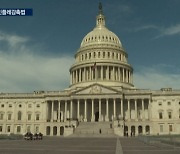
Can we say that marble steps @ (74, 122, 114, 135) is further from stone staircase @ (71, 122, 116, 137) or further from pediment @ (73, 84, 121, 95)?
pediment @ (73, 84, 121, 95)

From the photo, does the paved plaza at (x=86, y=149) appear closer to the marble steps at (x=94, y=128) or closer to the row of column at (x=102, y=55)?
the marble steps at (x=94, y=128)

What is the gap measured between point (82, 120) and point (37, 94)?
72.2 ft

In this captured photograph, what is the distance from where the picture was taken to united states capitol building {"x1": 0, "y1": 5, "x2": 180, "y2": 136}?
113 meters

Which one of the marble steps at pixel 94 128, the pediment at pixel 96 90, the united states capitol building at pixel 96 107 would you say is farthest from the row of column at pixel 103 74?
the marble steps at pixel 94 128

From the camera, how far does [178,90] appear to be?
389 ft

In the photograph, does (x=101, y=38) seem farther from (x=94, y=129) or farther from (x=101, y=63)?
(x=94, y=129)

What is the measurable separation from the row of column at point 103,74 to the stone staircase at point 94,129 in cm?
2955

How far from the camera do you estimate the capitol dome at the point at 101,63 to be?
132 metres

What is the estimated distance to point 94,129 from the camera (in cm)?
10138

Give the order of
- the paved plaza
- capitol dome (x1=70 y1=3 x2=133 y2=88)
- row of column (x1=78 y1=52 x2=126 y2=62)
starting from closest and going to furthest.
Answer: the paved plaza
capitol dome (x1=70 y1=3 x2=133 y2=88)
row of column (x1=78 y1=52 x2=126 y2=62)

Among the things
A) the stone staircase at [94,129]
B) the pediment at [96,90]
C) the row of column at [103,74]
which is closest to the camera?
the stone staircase at [94,129]

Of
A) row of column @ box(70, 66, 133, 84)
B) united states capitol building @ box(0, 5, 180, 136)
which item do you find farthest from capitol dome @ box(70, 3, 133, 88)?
united states capitol building @ box(0, 5, 180, 136)

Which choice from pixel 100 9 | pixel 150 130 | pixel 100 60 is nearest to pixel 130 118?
pixel 150 130

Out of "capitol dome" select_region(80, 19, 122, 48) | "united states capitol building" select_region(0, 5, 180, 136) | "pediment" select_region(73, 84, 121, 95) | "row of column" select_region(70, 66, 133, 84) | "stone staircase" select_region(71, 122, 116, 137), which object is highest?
"capitol dome" select_region(80, 19, 122, 48)
